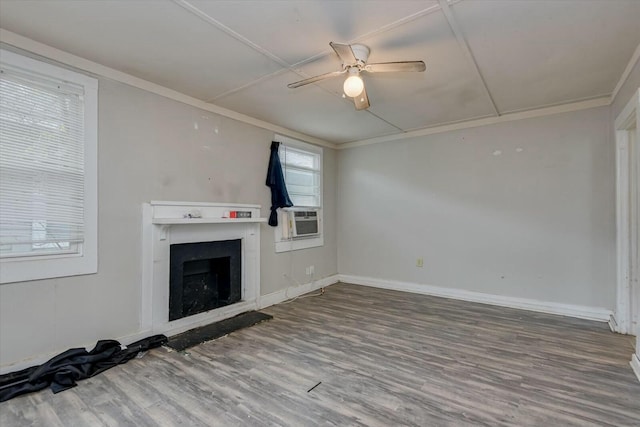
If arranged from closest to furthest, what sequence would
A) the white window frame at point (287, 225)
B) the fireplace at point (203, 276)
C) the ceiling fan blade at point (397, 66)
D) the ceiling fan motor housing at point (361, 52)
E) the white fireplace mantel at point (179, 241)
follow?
the ceiling fan blade at point (397, 66) → the ceiling fan motor housing at point (361, 52) → the white fireplace mantel at point (179, 241) → the fireplace at point (203, 276) → the white window frame at point (287, 225)

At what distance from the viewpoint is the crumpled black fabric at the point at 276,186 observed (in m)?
4.12

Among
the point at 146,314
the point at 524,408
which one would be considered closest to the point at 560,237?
the point at 524,408

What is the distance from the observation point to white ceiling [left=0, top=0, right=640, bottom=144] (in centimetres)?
188

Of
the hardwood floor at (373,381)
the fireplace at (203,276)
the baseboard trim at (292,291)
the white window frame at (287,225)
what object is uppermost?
the white window frame at (287,225)

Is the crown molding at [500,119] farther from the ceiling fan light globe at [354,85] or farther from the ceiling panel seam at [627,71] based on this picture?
the ceiling fan light globe at [354,85]

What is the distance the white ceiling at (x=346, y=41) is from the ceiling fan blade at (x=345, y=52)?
0.15m

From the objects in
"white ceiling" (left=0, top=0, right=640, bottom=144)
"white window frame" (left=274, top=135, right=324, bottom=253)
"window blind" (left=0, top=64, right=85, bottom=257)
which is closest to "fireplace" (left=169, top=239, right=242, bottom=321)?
"white window frame" (left=274, top=135, right=324, bottom=253)

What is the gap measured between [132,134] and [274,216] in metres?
1.92

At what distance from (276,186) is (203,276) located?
1.49 metres

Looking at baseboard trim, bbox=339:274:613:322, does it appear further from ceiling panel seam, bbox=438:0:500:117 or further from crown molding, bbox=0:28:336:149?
crown molding, bbox=0:28:336:149

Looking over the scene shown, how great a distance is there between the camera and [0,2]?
5.97 ft

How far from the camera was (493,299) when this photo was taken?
4.04 meters

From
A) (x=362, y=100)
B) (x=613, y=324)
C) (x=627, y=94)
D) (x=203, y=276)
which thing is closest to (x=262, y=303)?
(x=203, y=276)

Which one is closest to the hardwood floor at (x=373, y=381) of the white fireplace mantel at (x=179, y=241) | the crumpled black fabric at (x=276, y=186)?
the white fireplace mantel at (x=179, y=241)
